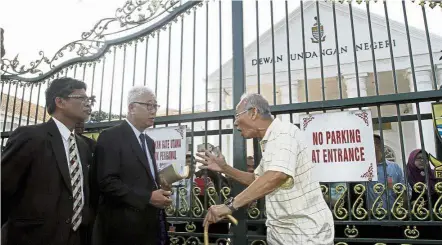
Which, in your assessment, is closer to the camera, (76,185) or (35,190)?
(35,190)

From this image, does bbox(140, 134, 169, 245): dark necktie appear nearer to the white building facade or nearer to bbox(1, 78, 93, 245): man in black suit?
bbox(1, 78, 93, 245): man in black suit

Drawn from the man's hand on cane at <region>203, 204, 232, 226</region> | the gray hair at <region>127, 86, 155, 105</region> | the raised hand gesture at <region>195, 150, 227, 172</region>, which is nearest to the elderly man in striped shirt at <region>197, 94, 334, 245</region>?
the man's hand on cane at <region>203, 204, 232, 226</region>

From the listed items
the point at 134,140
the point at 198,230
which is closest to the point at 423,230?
the point at 198,230

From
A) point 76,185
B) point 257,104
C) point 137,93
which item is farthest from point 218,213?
point 137,93

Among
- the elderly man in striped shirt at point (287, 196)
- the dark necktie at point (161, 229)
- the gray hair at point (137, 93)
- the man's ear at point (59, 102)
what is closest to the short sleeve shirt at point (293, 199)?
the elderly man in striped shirt at point (287, 196)

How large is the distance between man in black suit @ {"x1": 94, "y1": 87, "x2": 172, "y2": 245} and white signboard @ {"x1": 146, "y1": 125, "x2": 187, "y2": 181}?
59 cm

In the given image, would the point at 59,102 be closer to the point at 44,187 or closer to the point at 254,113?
the point at 44,187

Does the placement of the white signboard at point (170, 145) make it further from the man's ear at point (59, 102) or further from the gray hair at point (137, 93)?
the man's ear at point (59, 102)

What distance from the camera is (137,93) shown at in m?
2.74

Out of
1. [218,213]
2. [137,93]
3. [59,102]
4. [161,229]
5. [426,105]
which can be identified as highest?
[426,105]

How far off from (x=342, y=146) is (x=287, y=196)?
0.92 m

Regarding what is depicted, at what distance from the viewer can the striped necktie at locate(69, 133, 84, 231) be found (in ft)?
7.38

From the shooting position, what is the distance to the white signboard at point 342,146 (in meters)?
2.66

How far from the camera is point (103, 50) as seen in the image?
3.97 meters
